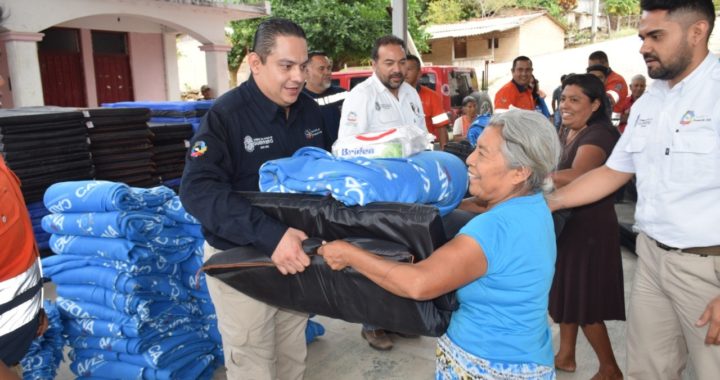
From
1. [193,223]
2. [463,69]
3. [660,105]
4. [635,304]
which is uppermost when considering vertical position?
[463,69]

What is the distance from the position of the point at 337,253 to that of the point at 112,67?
12.0m

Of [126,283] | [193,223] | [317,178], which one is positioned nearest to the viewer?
[317,178]

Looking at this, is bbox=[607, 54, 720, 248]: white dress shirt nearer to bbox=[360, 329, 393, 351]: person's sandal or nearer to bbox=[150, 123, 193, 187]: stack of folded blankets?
bbox=[360, 329, 393, 351]: person's sandal

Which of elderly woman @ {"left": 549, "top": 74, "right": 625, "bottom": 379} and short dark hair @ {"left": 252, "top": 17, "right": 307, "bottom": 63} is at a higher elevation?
short dark hair @ {"left": 252, "top": 17, "right": 307, "bottom": 63}

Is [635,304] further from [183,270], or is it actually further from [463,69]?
[463,69]

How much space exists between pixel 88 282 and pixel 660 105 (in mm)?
2921

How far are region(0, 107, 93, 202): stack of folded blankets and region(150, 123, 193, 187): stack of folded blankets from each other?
2.68 feet

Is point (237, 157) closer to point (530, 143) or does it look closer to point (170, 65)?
point (530, 143)

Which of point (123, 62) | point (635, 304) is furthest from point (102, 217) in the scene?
point (123, 62)

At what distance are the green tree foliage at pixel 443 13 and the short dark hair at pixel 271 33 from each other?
2979 centimetres

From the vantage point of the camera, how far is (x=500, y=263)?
5.02 ft

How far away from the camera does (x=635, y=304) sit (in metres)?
2.33

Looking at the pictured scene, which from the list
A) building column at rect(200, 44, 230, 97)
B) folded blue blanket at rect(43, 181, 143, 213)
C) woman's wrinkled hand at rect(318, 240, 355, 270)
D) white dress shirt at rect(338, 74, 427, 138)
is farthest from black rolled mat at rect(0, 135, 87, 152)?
building column at rect(200, 44, 230, 97)

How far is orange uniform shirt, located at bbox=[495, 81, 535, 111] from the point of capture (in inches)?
228
